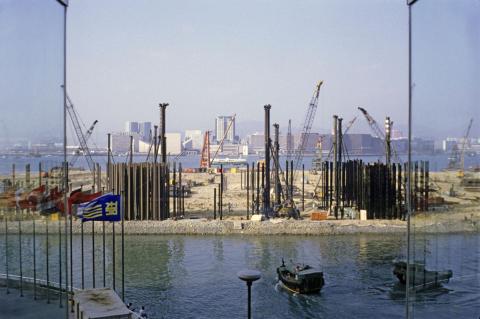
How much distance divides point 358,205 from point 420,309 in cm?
2282

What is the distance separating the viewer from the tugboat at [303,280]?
14680 mm

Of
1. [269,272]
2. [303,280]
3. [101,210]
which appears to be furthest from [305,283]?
[101,210]

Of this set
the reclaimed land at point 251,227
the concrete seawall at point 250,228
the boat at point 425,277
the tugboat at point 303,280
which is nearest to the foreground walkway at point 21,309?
the boat at point 425,277

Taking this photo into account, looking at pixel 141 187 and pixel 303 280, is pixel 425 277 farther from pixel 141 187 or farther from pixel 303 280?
pixel 141 187

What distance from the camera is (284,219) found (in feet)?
86.5

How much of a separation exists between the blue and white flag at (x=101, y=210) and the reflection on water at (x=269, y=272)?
143 cm

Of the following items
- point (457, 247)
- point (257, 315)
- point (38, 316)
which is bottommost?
point (257, 315)

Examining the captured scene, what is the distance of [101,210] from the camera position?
11461mm

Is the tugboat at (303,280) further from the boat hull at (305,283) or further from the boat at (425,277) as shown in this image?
the boat at (425,277)

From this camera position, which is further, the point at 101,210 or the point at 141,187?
the point at 141,187

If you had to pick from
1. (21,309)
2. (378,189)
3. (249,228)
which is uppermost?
(378,189)

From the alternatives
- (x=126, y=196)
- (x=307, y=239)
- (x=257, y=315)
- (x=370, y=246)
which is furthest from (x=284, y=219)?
(x=257, y=315)

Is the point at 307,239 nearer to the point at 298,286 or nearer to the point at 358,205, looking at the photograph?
the point at 358,205

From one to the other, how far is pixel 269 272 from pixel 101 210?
25.7 feet
